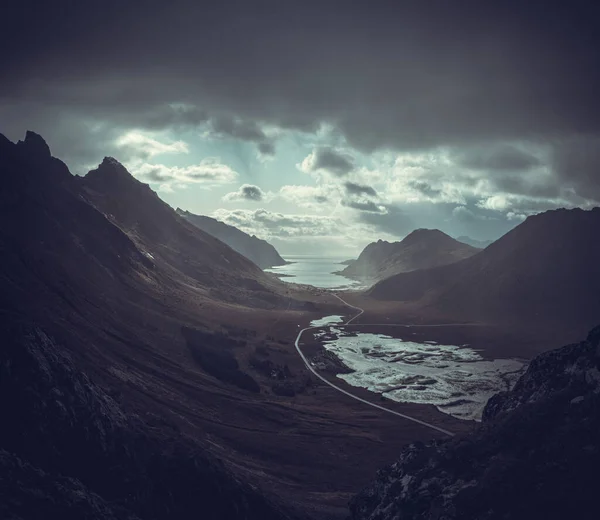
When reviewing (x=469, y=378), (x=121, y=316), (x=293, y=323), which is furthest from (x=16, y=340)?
(x=293, y=323)

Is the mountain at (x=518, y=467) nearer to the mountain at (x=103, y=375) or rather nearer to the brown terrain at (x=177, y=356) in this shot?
the brown terrain at (x=177, y=356)

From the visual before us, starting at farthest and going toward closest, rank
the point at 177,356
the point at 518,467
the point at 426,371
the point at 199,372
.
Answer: the point at 426,371, the point at 177,356, the point at 199,372, the point at 518,467

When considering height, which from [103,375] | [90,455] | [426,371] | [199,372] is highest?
[426,371]

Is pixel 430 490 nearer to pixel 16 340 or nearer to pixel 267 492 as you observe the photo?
pixel 267 492

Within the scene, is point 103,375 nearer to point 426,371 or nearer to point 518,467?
point 518,467

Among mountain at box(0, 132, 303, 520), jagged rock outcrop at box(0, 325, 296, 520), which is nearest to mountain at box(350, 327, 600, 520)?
mountain at box(0, 132, 303, 520)

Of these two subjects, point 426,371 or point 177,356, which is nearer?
point 177,356

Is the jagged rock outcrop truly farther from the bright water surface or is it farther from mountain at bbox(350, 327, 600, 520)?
the bright water surface

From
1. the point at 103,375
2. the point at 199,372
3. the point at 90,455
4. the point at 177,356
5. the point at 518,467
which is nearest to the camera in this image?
the point at 518,467

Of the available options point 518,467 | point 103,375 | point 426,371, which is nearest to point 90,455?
point 103,375
